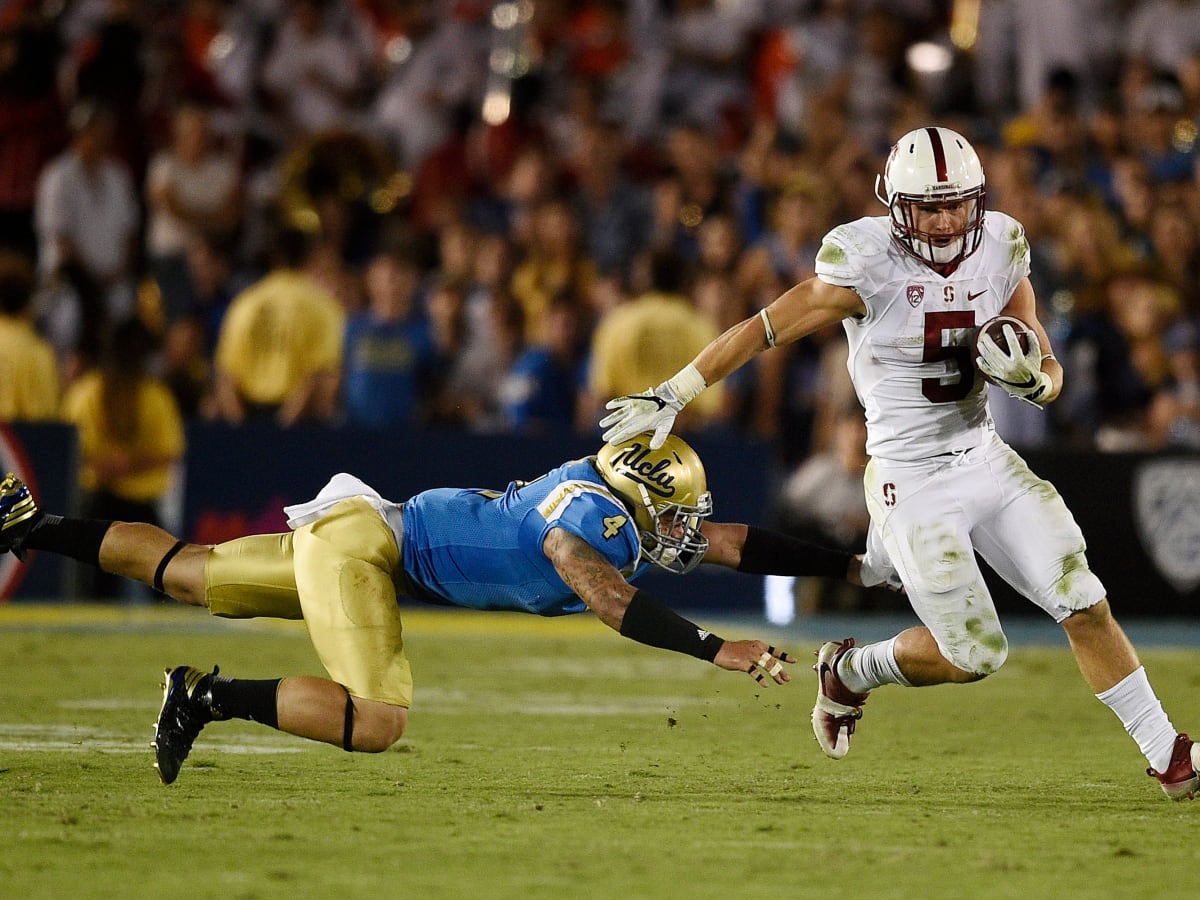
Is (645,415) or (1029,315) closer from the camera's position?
(645,415)

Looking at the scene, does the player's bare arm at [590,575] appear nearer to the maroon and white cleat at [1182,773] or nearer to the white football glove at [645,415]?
the white football glove at [645,415]

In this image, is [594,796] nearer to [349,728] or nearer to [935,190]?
[349,728]

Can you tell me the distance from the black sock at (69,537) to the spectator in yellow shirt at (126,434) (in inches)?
193

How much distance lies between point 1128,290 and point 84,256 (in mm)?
6668

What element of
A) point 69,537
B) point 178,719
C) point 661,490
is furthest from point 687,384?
point 69,537

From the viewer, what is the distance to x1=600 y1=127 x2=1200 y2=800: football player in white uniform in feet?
17.7

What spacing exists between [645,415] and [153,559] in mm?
1586

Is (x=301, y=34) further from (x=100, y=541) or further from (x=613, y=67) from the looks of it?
(x=100, y=541)

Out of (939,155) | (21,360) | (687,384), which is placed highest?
(939,155)

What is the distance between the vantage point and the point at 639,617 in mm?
5039

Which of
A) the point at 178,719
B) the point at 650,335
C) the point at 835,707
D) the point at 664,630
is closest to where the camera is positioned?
the point at 664,630

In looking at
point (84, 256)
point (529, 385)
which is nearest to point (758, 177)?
point (529, 385)

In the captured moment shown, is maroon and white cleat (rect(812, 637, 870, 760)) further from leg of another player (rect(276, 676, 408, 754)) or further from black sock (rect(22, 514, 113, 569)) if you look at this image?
black sock (rect(22, 514, 113, 569))

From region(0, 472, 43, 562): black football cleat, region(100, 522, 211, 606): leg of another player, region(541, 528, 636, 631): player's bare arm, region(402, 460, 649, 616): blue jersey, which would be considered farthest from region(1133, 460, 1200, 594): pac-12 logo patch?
region(0, 472, 43, 562): black football cleat
